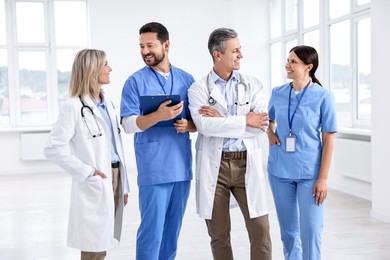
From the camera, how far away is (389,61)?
12.5ft

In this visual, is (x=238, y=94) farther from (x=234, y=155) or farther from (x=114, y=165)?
(x=114, y=165)

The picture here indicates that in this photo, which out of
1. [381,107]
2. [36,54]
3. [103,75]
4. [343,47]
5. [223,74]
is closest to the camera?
[103,75]

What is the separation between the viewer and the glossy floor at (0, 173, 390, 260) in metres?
3.29

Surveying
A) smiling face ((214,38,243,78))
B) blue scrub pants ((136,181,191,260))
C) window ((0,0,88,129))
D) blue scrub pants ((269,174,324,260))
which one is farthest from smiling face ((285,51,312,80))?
window ((0,0,88,129))

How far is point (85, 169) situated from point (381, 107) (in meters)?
2.86

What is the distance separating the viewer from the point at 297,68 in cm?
234

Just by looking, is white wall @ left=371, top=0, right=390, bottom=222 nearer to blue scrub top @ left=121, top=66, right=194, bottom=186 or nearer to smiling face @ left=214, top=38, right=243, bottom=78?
smiling face @ left=214, top=38, right=243, bottom=78

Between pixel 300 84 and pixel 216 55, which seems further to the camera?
pixel 300 84

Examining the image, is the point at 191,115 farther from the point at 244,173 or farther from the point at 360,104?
the point at 360,104

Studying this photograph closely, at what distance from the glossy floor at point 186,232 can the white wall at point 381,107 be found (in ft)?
0.86

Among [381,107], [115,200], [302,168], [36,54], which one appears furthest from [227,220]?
[36,54]

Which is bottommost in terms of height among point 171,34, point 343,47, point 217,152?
point 217,152

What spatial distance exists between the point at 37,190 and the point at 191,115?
13.9 ft

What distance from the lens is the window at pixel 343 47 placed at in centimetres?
516
